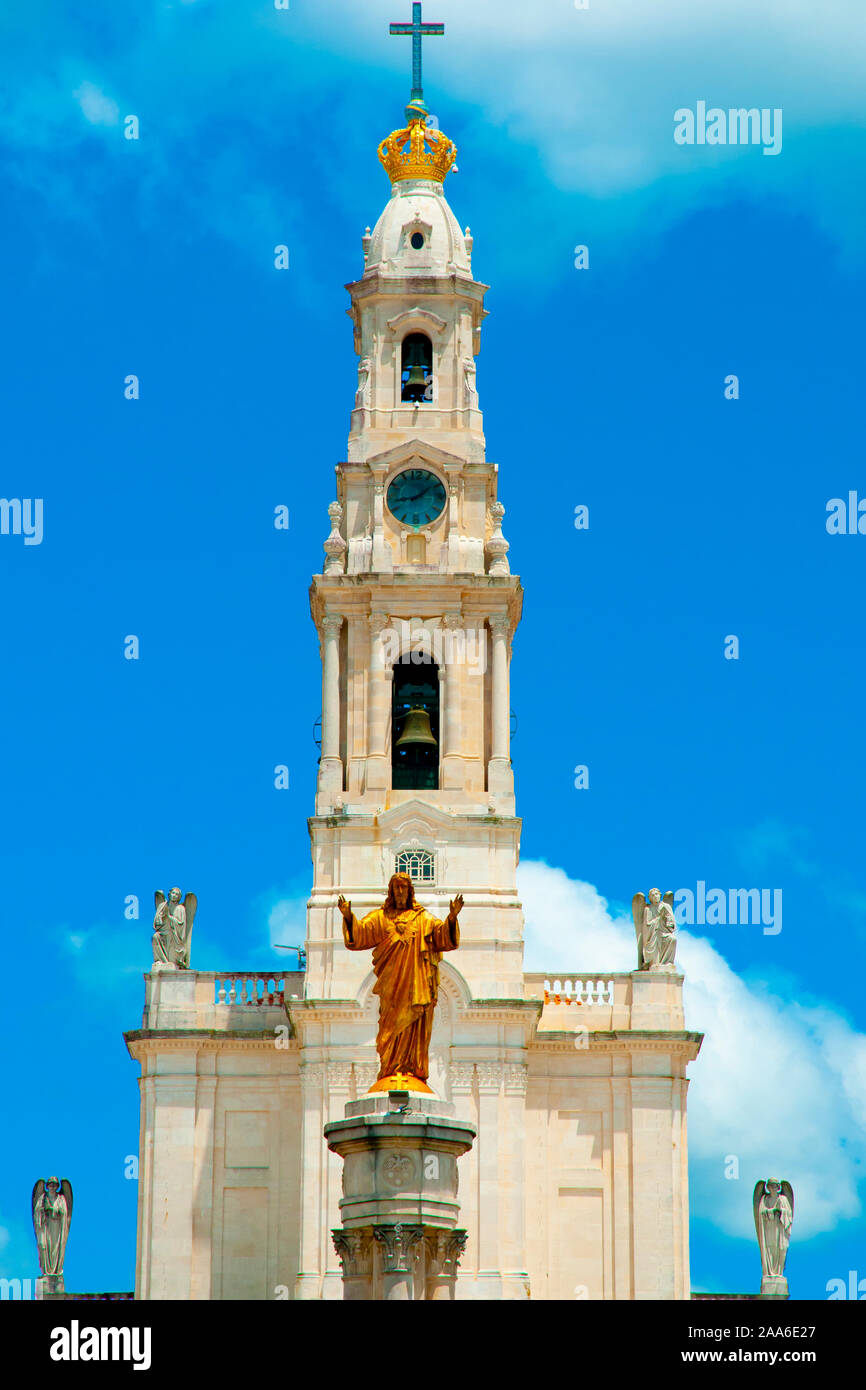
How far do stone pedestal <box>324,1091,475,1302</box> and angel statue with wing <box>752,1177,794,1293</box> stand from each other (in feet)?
77.5

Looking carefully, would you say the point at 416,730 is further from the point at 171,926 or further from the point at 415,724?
the point at 171,926

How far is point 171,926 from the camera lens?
6656 centimetres

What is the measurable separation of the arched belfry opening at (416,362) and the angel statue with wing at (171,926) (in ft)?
46.8

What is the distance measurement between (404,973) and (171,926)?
25115 millimetres

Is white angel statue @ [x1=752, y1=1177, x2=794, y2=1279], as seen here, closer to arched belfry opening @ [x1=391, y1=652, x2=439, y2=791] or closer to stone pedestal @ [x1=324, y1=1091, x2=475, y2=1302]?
arched belfry opening @ [x1=391, y1=652, x2=439, y2=791]

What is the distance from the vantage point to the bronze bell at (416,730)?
67000mm

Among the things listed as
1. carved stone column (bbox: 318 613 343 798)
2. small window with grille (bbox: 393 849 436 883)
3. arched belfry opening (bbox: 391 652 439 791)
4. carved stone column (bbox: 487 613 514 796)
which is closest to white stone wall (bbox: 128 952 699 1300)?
small window with grille (bbox: 393 849 436 883)

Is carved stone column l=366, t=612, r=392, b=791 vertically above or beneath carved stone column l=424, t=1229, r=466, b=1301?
above

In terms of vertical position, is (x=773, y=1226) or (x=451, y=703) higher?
(x=451, y=703)

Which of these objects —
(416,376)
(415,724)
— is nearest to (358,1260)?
(415,724)

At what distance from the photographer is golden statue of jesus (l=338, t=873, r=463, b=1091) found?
138 ft

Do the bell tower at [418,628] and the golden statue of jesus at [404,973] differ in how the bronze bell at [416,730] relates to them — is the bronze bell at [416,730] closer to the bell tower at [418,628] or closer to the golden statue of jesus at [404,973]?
the bell tower at [418,628]

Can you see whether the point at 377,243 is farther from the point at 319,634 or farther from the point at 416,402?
the point at 319,634
